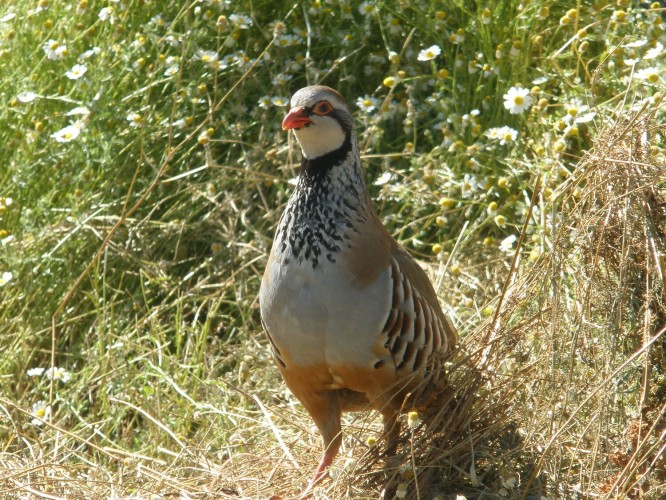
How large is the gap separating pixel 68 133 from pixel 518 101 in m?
1.84

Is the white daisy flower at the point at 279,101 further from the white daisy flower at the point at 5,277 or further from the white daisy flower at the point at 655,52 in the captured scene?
the white daisy flower at the point at 655,52

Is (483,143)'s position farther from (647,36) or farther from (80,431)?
Answer: (80,431)

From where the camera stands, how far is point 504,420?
3.40 meters

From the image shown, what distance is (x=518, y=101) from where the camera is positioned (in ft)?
14.1

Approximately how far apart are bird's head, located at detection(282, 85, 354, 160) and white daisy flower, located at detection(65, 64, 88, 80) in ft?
5.41

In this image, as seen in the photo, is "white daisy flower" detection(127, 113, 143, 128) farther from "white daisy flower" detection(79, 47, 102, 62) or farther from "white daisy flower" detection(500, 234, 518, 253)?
"white daisy flower" detection(500, 234, 518, 253)

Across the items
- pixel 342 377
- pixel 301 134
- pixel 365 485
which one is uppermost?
pixel 301 134

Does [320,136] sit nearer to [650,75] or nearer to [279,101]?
[650,75]

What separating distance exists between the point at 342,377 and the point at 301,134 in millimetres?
729

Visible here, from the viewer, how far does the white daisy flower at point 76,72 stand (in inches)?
182

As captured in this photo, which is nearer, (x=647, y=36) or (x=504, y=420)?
(x=504, y=420)

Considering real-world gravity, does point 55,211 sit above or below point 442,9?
below

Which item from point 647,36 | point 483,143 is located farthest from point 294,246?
point 647,36

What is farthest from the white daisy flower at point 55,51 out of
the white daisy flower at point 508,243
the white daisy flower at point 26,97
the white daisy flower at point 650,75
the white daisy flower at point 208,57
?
the white daisy flower at point 650,75
